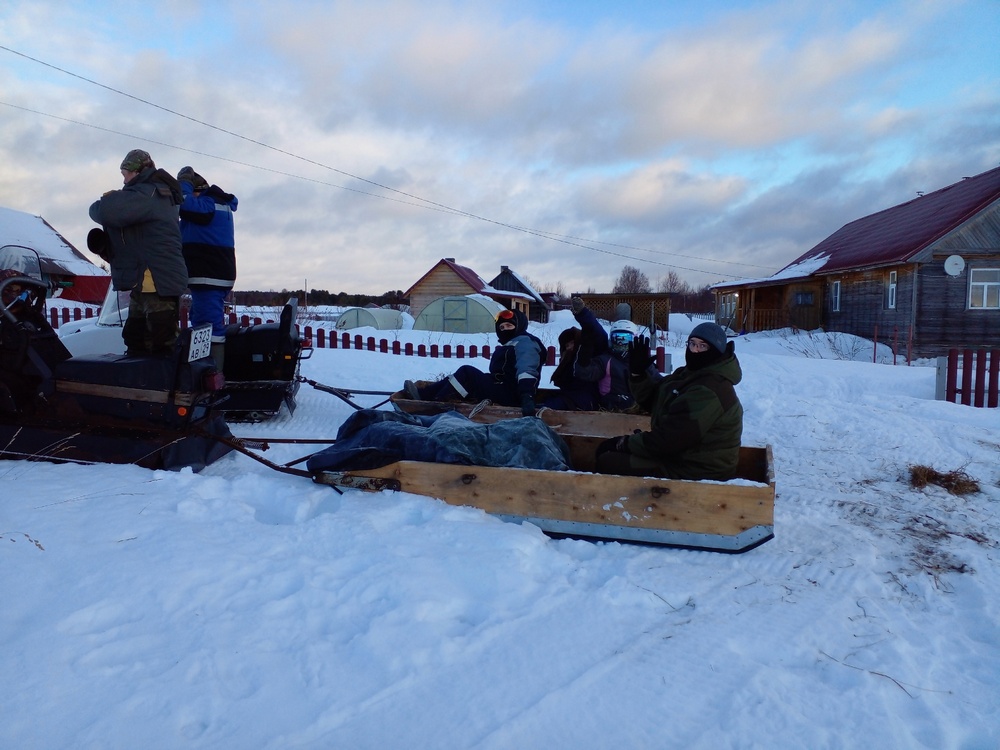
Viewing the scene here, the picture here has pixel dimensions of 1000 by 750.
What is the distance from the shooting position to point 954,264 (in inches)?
771

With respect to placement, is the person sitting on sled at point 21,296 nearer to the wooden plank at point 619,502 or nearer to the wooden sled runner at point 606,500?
the wooden sled runner at point 606,500

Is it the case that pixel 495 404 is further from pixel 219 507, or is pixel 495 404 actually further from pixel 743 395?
pixel 743 395

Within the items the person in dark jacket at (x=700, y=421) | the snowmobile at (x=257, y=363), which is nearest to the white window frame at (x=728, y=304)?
the snowmobile at (x=257, y=363)

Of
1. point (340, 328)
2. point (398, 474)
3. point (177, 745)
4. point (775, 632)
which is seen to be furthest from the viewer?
point (340, 328)

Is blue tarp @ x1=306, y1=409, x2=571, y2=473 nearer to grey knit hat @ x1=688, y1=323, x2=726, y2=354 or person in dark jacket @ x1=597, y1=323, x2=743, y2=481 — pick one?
person in dark jacket @ x1=597, y1=323, x2=743, y2=481

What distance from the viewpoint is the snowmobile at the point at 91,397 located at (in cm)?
410

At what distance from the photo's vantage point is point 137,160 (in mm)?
4777

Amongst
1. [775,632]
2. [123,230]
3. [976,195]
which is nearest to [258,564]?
[775,632]

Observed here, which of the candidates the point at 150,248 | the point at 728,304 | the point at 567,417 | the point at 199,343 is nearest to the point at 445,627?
the point at 199,343

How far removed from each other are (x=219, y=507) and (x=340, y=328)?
24.9 meters

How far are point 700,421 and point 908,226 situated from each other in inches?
931

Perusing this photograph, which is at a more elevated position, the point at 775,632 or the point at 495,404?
the point at 495,404

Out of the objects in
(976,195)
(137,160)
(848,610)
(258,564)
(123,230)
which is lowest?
(848,610)

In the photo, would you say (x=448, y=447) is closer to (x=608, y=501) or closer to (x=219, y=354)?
(x=608, y=501)
